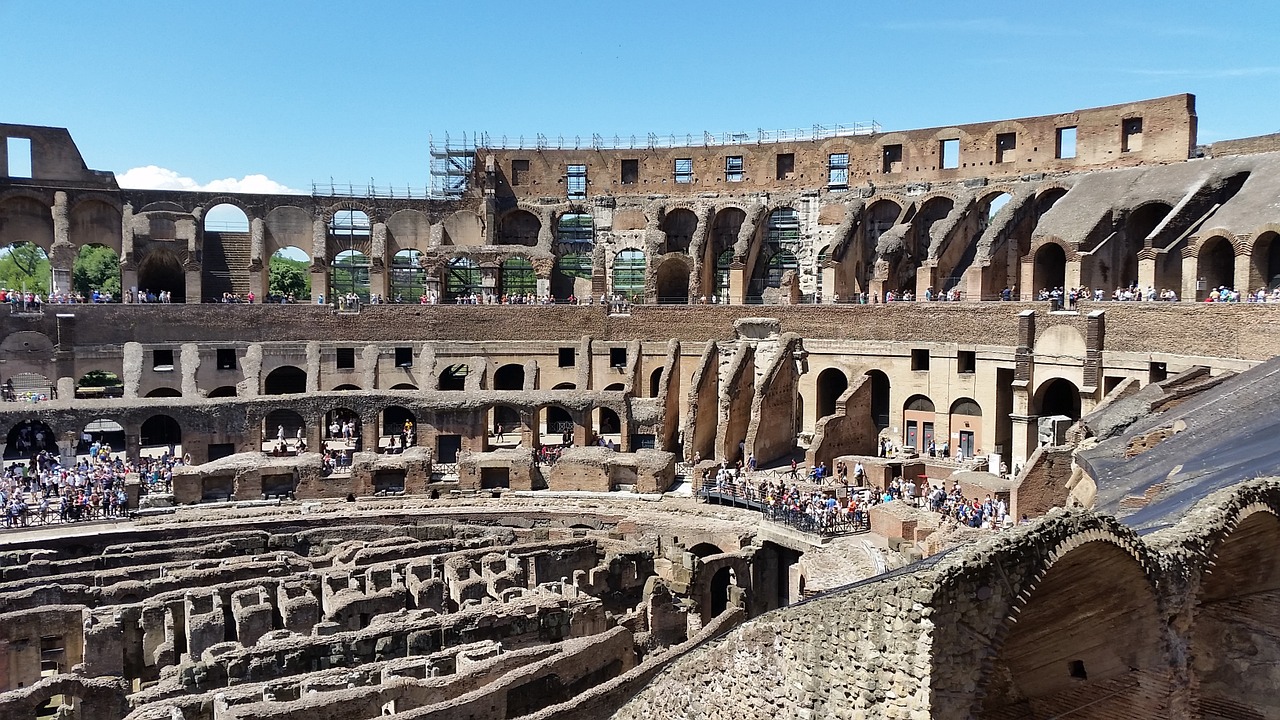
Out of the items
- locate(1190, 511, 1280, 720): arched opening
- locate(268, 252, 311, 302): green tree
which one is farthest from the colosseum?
locate(268, 252, 311, 302): green tree

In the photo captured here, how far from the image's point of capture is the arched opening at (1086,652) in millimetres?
10367

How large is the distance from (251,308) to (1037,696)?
32615 mm

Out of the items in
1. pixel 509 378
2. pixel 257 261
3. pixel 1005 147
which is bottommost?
pixel 509 378

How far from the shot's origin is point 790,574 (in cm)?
2200

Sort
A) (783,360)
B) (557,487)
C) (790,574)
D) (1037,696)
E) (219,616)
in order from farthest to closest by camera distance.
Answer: (783,360) < (557,487) < (790,574) < (219,616) < (1037,696)

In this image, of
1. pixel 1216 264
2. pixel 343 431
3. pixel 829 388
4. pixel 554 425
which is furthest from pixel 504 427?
pixel 1216 264

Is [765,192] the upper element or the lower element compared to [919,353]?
upper

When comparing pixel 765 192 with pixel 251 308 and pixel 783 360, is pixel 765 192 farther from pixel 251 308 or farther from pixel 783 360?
pixel 251 308

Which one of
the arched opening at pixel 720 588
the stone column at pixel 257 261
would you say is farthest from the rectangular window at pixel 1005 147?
the stone column at pixel 257 261

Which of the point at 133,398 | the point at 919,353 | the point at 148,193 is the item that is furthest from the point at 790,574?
the point at 148,193

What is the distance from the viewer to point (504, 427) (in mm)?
37562

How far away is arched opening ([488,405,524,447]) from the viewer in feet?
115

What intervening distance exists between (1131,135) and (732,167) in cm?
1613

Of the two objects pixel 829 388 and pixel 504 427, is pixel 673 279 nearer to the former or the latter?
pixel 829 388
